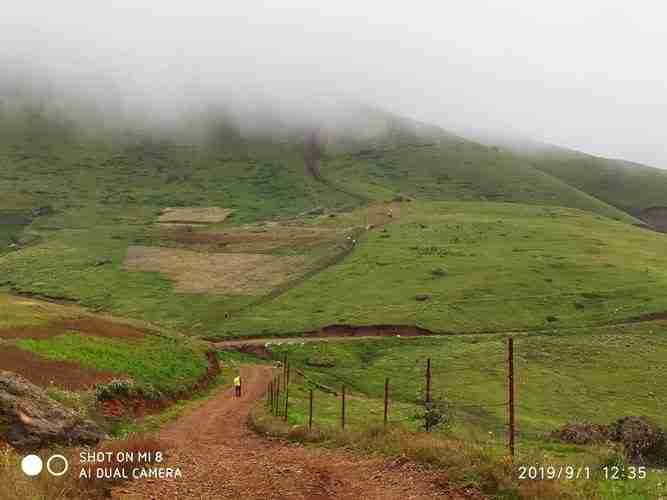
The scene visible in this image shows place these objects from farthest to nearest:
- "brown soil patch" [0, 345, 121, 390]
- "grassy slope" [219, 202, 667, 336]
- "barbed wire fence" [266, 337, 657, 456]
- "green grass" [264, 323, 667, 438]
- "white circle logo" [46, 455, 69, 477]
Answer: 1. "grassy slope" [219, 202, 667, 336]
2. "green grass" [264, 323, 667, 438]
3. "barbed wire fence" [266, 337, 657, 456]
4. "brown soil patch" [0, 345, 121, 390]
5. "white circle logo" [46, 455, 69, 477]

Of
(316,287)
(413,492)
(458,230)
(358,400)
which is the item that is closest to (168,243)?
(316,287)

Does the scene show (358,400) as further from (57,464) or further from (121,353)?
(57,464)

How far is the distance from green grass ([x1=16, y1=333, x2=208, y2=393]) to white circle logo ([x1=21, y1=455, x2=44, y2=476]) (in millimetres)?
25759

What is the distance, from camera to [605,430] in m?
34.8

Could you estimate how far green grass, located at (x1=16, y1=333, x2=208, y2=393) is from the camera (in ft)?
139

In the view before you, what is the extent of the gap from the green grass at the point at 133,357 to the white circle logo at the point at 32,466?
1014 inches

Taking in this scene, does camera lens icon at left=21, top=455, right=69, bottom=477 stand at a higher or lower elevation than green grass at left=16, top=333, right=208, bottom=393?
higher

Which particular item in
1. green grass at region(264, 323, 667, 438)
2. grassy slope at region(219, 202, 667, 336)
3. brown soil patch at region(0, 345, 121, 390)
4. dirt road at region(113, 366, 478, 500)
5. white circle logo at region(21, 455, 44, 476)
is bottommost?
green grass at region(264, 323, 667, 438)

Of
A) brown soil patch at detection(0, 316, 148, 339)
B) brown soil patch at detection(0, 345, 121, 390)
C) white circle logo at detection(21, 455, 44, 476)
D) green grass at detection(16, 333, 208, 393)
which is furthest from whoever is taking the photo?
brown soil patch at detection(0, 316, 148, 339)

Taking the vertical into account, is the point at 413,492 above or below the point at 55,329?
above

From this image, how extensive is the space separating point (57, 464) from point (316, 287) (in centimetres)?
9312

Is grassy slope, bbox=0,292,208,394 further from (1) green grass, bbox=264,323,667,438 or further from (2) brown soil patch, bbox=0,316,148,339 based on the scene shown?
(1) green grass, bbox=264,323,667,438

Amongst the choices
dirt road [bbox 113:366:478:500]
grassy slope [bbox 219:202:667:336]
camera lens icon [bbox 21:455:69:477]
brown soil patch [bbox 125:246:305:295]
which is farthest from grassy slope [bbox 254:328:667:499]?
brown soil patch [bbox 125:246:305:295]

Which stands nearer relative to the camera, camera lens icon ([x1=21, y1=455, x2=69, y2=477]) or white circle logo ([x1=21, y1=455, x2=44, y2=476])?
white circle logo ([x1=21, y1=455, x2=44, y2=476])
